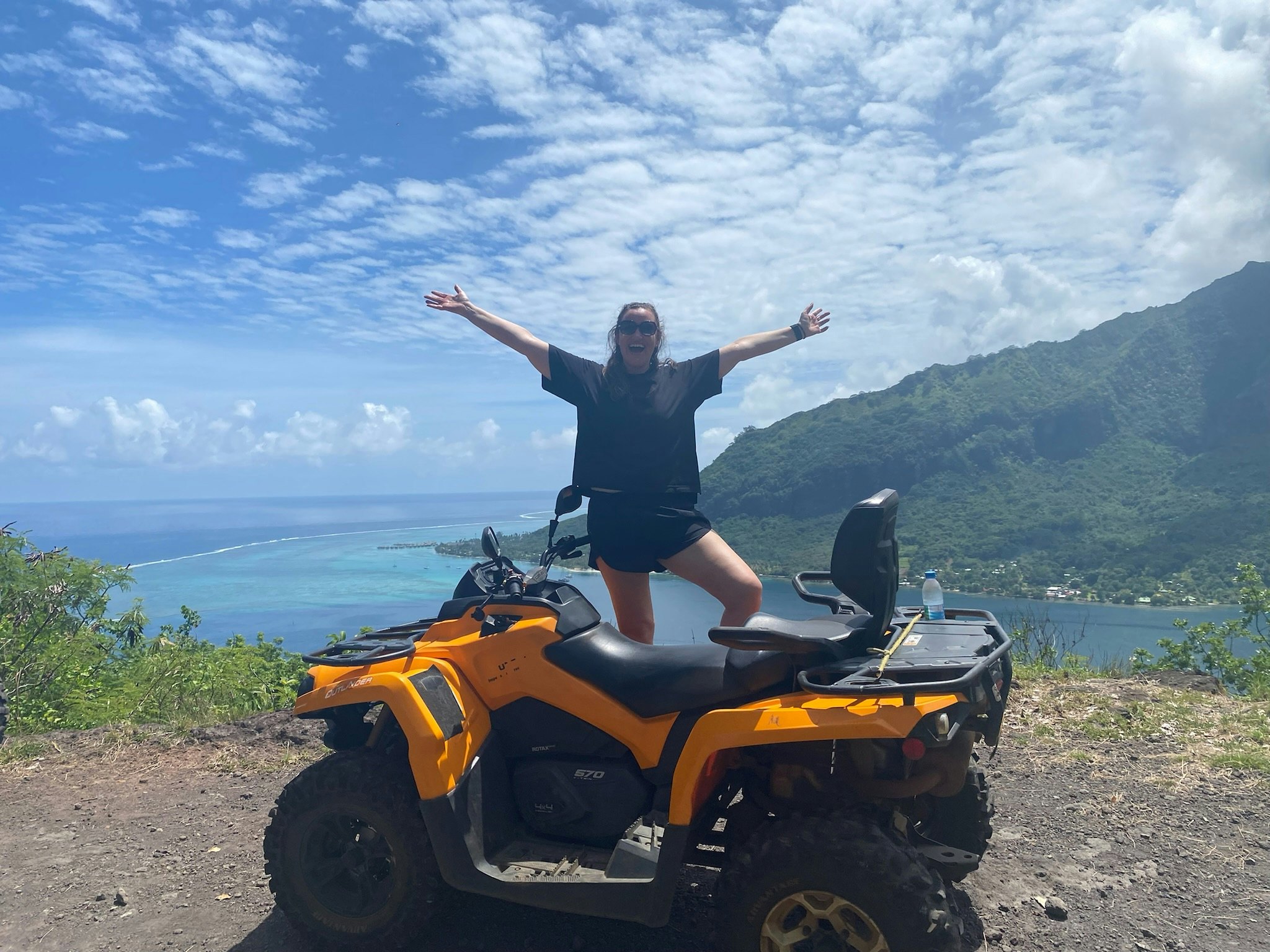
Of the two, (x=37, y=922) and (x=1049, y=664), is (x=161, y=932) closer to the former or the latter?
(x=37, y=922)

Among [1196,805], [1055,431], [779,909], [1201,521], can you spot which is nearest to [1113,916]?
[1196,805]

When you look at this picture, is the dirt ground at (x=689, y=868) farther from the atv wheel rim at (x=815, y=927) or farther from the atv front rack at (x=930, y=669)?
the atv front rack at (x=930, y=669)

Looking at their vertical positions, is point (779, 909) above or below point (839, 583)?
below

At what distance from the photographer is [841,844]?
2.45 metres

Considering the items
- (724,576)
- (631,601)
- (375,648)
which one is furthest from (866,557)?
(375,648)

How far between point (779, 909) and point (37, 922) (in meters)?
3.17

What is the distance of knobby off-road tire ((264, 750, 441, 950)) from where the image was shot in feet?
10.1

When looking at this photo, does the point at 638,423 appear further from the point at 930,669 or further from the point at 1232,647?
the point at 1232,647

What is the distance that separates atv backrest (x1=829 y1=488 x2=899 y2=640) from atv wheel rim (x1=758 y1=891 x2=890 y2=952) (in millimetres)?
906

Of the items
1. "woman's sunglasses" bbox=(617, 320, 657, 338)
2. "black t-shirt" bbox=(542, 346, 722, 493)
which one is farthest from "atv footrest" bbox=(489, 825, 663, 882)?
"woman's sunglasses" bbox=(617, 320, 657, 338)

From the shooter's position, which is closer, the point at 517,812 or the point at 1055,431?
the point at 517,812

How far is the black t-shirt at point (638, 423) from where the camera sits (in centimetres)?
379

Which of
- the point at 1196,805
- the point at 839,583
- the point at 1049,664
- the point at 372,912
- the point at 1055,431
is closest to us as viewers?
the point at 839,583

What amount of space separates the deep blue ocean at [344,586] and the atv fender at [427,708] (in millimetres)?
628
